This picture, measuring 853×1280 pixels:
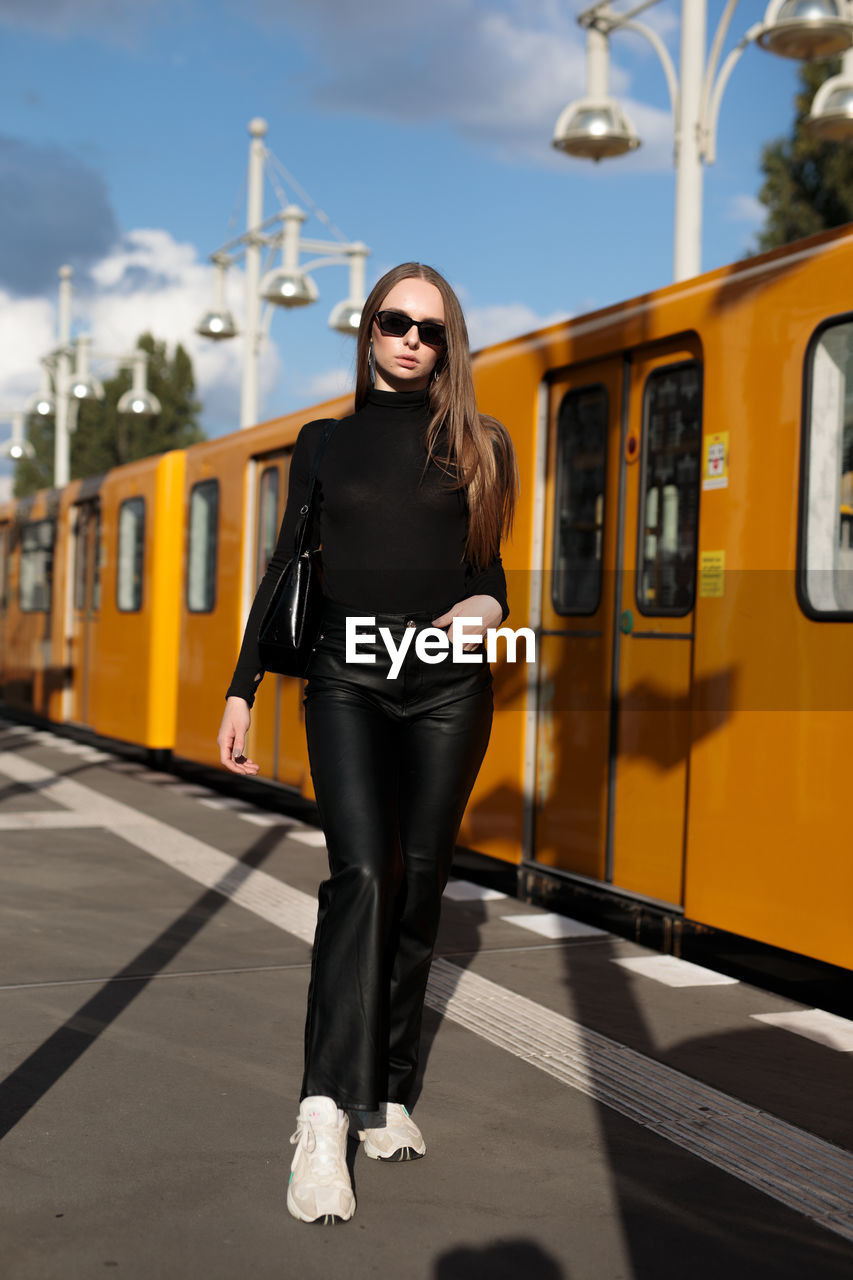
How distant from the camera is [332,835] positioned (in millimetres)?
3289

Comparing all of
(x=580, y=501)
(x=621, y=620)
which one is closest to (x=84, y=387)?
(x=580, y=501)

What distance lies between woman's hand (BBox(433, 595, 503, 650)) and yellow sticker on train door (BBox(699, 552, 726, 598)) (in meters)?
2.42

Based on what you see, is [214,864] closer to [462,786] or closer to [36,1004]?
[36,1004]

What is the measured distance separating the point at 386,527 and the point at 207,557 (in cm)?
875

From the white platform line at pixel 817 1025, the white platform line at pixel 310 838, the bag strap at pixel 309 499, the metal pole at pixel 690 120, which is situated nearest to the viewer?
the bag strap at pixel 309 499

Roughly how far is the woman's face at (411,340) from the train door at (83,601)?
11.9m

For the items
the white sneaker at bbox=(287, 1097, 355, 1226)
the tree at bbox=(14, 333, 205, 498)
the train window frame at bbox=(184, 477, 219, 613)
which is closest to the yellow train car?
the train window frame at bbox=(184, 477, 219, 613)

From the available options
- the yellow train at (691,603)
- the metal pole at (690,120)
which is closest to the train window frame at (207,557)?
the metal pole at (690,120)

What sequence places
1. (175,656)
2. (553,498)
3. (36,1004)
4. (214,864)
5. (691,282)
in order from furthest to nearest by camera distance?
(175,656) < (214,864) < (553,498) < (691,282) < (36,1004)

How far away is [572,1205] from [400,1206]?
1.24 ft

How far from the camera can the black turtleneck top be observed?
3371 millimetres

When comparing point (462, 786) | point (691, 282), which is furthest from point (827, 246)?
point (462, 786)

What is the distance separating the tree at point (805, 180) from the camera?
2725 cm

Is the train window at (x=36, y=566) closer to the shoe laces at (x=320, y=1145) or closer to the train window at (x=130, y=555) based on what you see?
the train window at (x=130, y=555)
